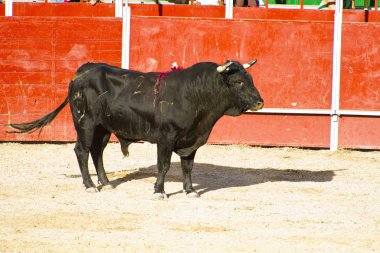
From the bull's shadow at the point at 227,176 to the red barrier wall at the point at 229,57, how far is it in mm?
2058

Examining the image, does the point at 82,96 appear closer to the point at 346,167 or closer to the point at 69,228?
the point at 69,228

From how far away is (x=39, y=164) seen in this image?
1223 cm

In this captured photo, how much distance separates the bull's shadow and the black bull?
82 cm

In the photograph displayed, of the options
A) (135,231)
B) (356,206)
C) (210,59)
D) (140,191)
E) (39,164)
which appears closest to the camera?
(135,231)

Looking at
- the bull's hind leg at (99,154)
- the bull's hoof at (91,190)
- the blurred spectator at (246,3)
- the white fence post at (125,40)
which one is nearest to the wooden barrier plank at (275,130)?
the white fence post at (125,40)

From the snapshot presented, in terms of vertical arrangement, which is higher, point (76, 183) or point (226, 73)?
point (226, 73)

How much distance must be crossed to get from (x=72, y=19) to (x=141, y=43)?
1.07 meters

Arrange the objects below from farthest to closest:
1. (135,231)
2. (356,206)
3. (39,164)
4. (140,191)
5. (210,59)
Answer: (210,59)
(39,164)
(140,191)
(356,206)
(135,231)

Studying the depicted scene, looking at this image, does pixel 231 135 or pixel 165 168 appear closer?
pixel 165 168

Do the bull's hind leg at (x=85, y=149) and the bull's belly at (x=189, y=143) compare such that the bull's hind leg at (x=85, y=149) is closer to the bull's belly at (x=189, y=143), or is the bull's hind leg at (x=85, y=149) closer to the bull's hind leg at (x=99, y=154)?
the bull's hind leg at (x=99, y=154)

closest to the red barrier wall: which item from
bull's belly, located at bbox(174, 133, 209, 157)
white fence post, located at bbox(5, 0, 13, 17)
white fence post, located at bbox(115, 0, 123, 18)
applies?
white fence post, located at bbox(115, 0, 123, 18)

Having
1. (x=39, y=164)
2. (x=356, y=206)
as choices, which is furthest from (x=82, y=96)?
(x=356, y=206)

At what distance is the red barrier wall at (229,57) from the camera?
14.1 metres

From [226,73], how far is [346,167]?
3259 millimetres
